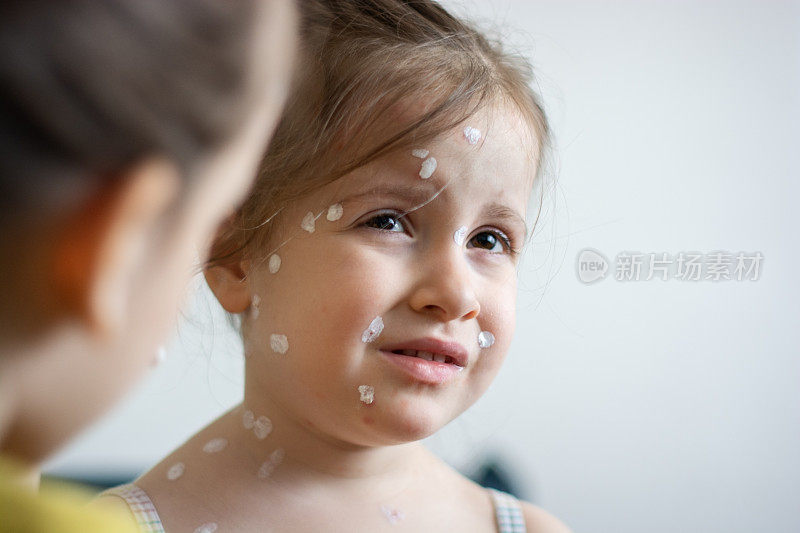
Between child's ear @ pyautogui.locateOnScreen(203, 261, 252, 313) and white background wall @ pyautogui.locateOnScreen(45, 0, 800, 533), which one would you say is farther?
white background wall @ pyautogui.locateOnScreen(45, 0, 800, 533)

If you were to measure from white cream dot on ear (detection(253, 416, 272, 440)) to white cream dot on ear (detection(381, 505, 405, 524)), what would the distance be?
5.0 inches

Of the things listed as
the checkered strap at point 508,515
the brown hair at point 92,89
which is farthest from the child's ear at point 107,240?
the checkered strap at point 508,515

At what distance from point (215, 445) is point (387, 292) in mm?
234

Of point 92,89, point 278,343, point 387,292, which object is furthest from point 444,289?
point 92,89

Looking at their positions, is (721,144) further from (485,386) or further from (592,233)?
(485,386)

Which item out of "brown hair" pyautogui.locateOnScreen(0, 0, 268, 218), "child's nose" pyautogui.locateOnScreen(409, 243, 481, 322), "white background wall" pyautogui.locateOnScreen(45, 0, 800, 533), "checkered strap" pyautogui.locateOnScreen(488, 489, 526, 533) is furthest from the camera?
"white background wall" pyautogui.locateOnScreen(45, 0, 800, 533)

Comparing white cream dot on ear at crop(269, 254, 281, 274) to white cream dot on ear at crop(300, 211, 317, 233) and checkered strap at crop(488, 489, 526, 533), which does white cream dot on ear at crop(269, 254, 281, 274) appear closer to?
white cream dot on ear at crop(300, 211, 317, 233)

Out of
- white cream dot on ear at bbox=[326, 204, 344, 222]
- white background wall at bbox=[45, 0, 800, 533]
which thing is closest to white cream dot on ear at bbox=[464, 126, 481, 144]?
white cream dot on ear at bbox=[326, 204, 344, 222]

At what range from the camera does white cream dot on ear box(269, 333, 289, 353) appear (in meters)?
0.69

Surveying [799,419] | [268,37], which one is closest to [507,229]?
[268,37]

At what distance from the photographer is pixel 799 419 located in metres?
1.74

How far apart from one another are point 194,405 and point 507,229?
3.35ft

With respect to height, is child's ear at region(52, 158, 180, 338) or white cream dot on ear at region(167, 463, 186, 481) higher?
child's ear at region(52, 158, 180, 338)

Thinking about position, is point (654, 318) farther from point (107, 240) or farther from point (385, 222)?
point (107, 240)
